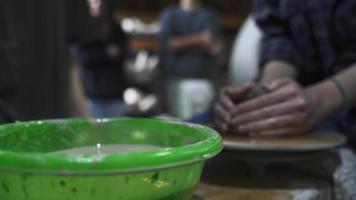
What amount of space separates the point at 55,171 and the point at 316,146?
1.64 ft

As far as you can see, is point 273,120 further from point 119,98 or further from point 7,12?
point 119,98

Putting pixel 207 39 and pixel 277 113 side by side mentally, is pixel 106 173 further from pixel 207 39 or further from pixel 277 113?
pixel 207 39

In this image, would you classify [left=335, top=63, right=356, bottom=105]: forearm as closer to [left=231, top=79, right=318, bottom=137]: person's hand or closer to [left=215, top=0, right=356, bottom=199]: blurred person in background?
[left=215, top=0, right=356, bottom=199]: blurred person in background

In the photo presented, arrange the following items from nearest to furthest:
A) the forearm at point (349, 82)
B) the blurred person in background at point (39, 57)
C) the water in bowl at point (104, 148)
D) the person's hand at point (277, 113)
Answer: the water in bowl at point (104, 148) → the person's hand at point (277, 113) → the forearm at point (349, 82) → the blurred person in background at point (39, 57)

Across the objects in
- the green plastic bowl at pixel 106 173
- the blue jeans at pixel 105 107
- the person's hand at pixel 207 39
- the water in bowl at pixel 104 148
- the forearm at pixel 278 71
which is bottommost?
the blue jeans at pixel 105 107

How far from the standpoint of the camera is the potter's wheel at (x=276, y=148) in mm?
831

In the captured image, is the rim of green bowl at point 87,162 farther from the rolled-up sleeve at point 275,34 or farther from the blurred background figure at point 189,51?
the blurred background figure at point 189,51

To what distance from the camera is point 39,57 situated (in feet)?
4.96

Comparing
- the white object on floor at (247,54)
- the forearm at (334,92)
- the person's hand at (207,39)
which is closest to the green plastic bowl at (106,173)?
the forearm at (334,92)

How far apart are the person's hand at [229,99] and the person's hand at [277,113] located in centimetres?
3

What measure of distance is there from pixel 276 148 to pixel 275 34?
1.77 ft

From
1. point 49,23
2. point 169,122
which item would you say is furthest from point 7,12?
point 169,122

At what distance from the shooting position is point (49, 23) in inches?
60.2

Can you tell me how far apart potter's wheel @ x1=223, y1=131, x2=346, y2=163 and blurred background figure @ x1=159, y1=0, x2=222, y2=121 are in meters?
3.38
